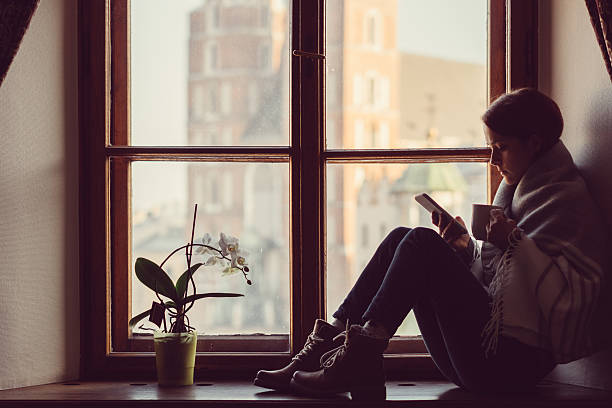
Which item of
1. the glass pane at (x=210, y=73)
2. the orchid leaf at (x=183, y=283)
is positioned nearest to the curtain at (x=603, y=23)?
the glass pane at (x=210, y=73)

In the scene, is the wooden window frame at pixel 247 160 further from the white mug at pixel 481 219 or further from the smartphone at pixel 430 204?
the white mug at pixel 481 219

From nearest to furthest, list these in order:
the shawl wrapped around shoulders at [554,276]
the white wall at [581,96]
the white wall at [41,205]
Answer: the shawl wrapped around shoulders at [554,276] < the white wall at [581,96] < the white wall at [41,205]

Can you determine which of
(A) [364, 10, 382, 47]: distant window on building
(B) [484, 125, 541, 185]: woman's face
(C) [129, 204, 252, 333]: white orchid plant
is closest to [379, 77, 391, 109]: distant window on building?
(A) [364, 10, 382, 47]: distant window on building

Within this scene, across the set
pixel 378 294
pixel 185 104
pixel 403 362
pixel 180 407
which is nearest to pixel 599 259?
pixel 378 294

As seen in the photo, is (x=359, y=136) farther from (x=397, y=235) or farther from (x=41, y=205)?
(x=41, y=205)

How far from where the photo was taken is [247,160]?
7.48 ft

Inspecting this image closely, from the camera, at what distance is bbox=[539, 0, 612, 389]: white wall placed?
74.6 inches

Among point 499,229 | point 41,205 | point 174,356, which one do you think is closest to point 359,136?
point 499,229

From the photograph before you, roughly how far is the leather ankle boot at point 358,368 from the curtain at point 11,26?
3.51 ft

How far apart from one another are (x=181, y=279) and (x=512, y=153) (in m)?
0.96

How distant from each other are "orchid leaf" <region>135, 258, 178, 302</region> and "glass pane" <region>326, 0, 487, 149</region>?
645 millimetres

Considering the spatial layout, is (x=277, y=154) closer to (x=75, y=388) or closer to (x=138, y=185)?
(x=138, y=185)

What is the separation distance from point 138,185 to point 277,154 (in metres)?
0.44

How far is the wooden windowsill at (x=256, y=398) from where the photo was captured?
1796 mm
